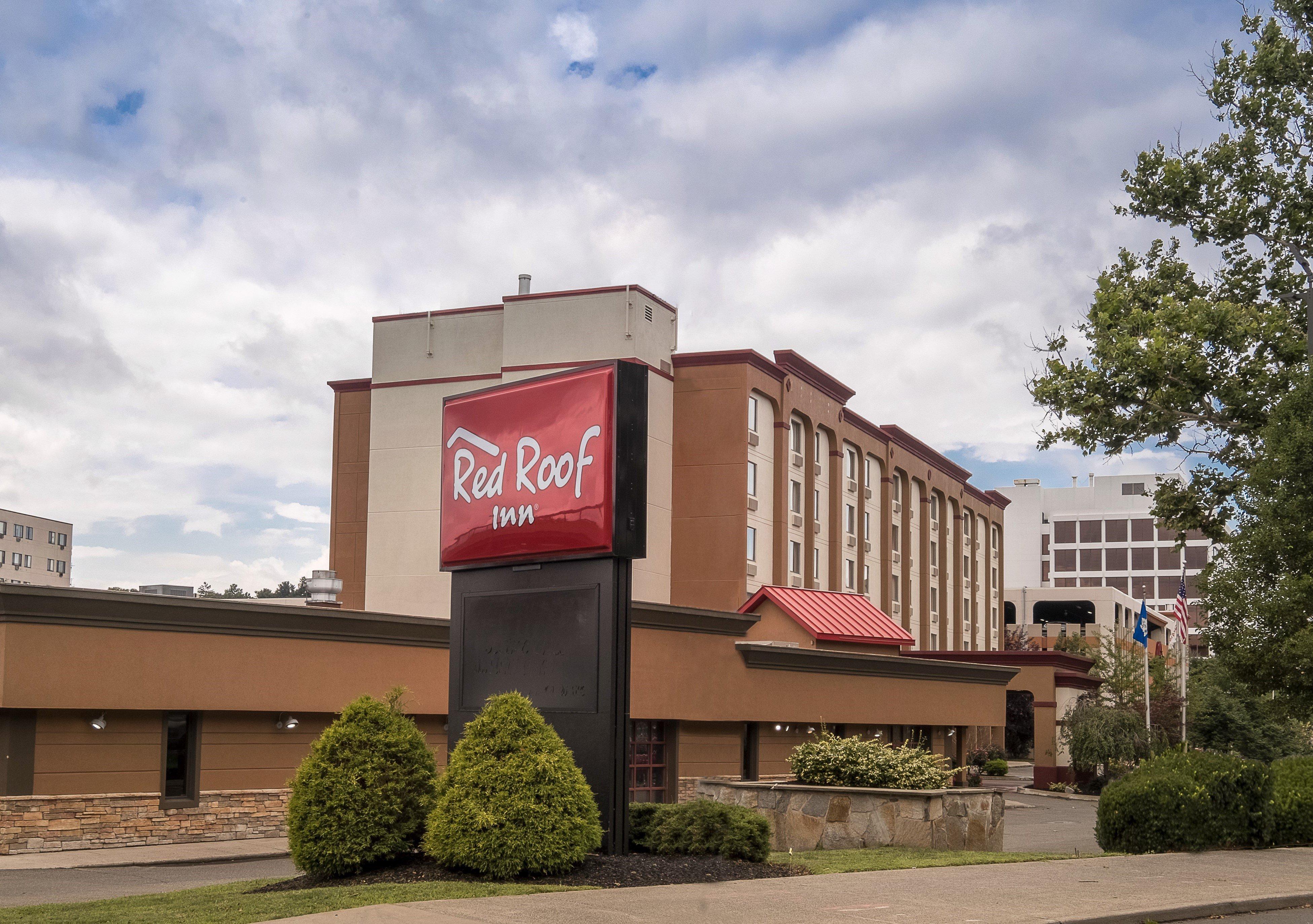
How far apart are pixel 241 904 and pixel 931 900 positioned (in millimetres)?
6749

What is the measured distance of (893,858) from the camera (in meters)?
17.8

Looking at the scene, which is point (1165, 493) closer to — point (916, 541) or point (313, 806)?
point (313, 806)

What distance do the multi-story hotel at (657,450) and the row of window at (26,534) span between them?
310 ft

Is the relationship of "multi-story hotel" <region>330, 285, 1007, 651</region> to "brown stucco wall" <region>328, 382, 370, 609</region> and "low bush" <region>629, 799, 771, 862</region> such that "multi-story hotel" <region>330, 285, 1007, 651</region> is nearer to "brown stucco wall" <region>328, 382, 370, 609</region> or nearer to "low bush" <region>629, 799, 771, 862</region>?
"brown stucco wall" <region>328, 382, 370, 609</region>

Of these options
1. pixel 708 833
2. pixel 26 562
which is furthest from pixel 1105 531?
pixel 708 833

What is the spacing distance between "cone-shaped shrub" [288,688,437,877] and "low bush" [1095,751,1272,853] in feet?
35.3

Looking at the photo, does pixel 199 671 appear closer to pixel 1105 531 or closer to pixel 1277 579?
pixel 1277 579

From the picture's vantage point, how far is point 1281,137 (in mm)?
29188

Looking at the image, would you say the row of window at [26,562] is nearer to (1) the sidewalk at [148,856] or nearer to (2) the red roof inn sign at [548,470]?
(1) the sidewalk at [148,856]

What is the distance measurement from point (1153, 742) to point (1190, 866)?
101 ft

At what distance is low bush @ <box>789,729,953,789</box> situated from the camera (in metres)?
21.5

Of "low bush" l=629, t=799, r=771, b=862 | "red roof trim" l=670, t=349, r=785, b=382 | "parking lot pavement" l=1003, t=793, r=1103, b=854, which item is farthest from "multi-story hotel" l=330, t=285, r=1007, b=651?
"low bush" l=629, t=799, r=771, b=862

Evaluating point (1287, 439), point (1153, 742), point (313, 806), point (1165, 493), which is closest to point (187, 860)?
point (313, 806)

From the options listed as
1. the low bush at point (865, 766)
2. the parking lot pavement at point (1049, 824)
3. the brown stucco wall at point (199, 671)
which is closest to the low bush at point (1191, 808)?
the parking lot pavement at point (1049, 824)
